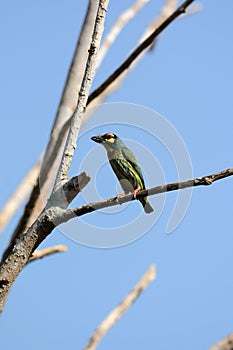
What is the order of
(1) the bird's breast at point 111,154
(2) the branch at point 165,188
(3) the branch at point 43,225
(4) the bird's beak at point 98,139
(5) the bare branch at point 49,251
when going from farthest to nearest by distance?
(1) the bird's breast at point 111,154, (4) the bird's beak at point 98,139, (5) the bare branch at point 49,251, (2) the branch at point 165,188, (3) the branch at point 43,225

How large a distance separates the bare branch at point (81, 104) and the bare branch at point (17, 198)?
1515 mm

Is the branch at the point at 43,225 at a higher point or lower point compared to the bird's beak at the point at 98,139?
lower

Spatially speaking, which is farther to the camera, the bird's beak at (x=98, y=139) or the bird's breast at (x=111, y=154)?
the bird's breast at (x=111, y=154)

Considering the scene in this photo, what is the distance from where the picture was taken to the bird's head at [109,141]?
5555 millimetres

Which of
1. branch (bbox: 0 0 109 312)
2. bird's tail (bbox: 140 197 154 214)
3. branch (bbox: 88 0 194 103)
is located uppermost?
branch (bbox: 88 0 194 103)

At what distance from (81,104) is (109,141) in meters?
2.87

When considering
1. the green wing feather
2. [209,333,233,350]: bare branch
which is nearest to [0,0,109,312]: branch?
[209,333,233,350]: bare branch

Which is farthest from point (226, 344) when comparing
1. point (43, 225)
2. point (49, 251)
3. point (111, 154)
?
point (111, 154)

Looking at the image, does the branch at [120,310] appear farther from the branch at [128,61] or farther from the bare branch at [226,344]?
the branch at [128,61]

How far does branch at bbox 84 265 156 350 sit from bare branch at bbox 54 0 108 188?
0.95m

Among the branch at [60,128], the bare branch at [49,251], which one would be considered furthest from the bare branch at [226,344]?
the bare branch at [49,251]

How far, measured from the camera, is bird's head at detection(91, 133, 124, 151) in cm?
555

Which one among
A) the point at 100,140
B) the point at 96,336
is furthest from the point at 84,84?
the point at 100,140

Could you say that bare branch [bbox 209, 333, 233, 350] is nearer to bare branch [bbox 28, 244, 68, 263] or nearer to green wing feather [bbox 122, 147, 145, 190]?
bare branch [bbox 28, 244, 68, 263]
